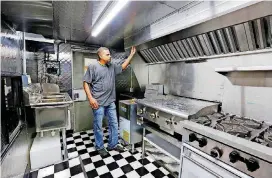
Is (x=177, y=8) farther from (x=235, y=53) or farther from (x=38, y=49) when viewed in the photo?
(x=38, y=49)

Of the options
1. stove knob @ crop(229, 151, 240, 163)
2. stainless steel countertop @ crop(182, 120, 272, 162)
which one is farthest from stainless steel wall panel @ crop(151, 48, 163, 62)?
stove knob @ crop(229, 151, 240, 163)

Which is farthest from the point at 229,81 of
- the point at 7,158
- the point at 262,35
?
the point at 7,158

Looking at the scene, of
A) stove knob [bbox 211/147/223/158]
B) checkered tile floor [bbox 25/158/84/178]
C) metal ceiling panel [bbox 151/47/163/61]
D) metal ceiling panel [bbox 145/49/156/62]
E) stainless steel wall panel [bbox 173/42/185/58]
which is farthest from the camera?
metal ceiling panel [bbox 145/49/156/62]

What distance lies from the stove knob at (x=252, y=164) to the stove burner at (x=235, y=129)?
0.77 feet

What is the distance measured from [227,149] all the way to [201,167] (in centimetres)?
33

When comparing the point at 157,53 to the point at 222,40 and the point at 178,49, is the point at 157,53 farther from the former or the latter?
the point at 222,40

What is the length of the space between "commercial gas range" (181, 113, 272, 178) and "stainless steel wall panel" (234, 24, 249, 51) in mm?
859

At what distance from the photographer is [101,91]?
97.0 inches

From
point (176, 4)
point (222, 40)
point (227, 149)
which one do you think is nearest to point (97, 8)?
point (176, 4)

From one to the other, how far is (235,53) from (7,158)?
263cm

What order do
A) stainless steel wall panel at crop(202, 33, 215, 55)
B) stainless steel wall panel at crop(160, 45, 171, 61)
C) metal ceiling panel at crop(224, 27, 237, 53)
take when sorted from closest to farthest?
metal ceiling panel at crop(224, 27, 237, 53), stainless steel wall panel at crop(202, 33, 215, 55), stainless steel wall panel at crop(160, 45, 171, 61)

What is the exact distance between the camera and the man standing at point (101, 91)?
2424mm

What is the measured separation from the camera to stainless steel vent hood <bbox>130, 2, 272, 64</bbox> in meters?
1.33

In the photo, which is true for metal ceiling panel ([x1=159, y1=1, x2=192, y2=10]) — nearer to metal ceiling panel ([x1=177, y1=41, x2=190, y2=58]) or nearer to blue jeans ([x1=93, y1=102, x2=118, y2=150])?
metal ceiling panel ([x1=177, y1=41, x2=190, y2=58])
